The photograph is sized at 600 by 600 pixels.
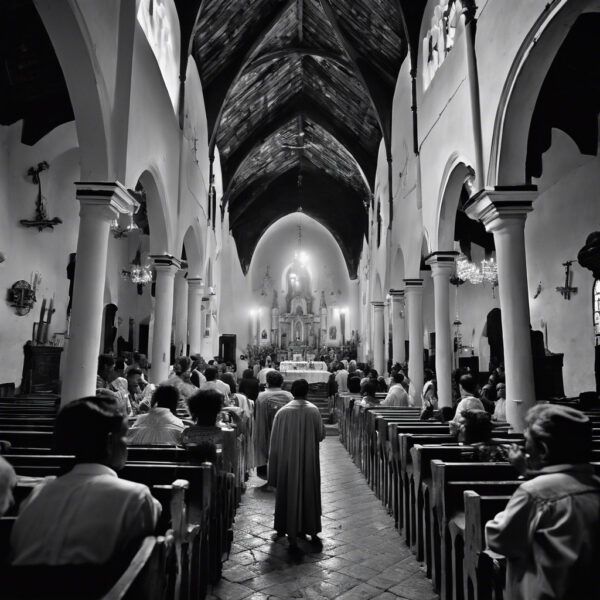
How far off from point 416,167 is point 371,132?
25.0 ft

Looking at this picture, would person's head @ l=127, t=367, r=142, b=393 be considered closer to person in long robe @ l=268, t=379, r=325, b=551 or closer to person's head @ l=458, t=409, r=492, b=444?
person in long robe @ l=268, t=379, r=325, b=551

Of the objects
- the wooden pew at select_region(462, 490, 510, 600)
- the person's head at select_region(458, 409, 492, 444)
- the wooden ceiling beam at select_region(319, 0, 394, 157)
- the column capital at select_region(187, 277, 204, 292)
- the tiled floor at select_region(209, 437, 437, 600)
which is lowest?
the tiled floor at select_region(209, 437, 437, 600)

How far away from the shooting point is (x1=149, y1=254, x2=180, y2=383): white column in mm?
9648

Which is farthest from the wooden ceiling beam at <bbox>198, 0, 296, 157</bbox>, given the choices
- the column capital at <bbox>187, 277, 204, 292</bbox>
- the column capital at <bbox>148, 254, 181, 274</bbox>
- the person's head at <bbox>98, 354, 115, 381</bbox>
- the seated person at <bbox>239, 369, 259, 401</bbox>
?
the person's head at <bbox>98, 354, 115, 381</bbox>

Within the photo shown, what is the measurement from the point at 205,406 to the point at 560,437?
2599 mm

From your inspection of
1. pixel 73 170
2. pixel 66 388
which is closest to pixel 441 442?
pixel 66 388

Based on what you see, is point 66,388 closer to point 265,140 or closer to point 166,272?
point 166,272

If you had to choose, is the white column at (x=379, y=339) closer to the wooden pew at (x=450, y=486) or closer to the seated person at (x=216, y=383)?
the seated person at (x=216, y=383)

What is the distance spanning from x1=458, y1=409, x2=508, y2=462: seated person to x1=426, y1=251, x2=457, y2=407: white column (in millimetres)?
5304

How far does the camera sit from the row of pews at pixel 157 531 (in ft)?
5.19

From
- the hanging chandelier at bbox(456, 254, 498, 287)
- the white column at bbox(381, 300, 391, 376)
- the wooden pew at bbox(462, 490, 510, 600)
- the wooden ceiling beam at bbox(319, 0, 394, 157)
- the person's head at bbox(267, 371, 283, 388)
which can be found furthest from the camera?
the white column at bbox(381, 300, 391, 376)

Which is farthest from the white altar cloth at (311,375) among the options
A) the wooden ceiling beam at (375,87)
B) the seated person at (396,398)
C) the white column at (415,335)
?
the seated person at (396,398)

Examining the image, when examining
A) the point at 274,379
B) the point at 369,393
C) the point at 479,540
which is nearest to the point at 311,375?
the point at 369,393

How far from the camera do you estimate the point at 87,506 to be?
164 cm
